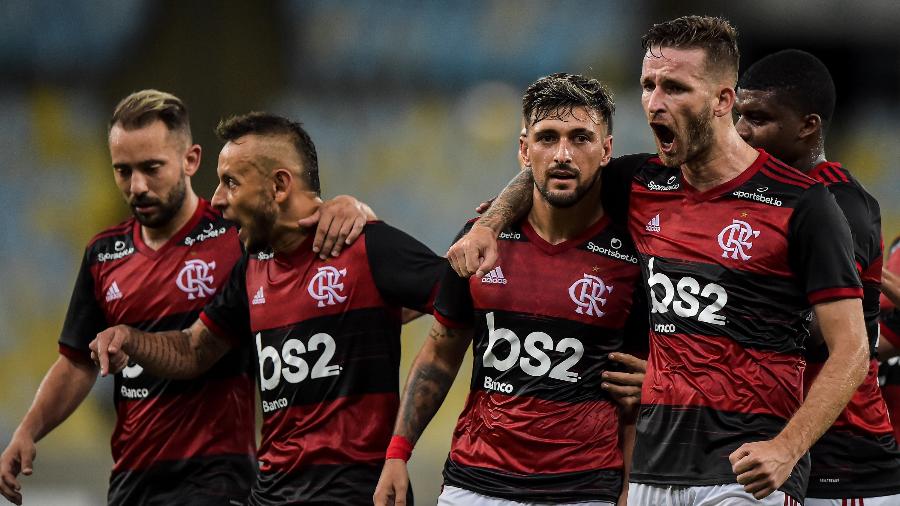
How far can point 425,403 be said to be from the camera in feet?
16.3

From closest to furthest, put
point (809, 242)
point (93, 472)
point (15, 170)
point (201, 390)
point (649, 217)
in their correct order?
point (809, 242) → point (649, 217) → point (201, 390) → point (93, 472) → point (15, 170)

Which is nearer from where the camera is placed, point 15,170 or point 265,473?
point 265,473

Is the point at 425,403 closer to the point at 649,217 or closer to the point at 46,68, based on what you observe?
the point at 649,217

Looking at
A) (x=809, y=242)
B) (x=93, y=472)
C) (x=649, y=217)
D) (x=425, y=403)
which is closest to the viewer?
(x=809, y=242)

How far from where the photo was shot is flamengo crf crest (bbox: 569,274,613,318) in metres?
4.60

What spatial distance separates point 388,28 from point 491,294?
6172mm

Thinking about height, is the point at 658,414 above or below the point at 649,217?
below

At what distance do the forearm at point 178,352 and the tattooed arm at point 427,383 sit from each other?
103 centimetres

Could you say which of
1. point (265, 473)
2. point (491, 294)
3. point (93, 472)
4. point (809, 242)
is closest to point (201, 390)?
point (265, 473)

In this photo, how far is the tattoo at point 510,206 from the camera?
15.5 ft

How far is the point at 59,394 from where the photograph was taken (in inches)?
237

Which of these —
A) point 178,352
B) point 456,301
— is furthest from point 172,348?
point 456,301

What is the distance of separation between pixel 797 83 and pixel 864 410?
1.29 meters

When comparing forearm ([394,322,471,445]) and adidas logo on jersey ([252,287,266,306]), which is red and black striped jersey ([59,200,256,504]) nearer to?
adidas logo on jersey ([252,287,266,306])
